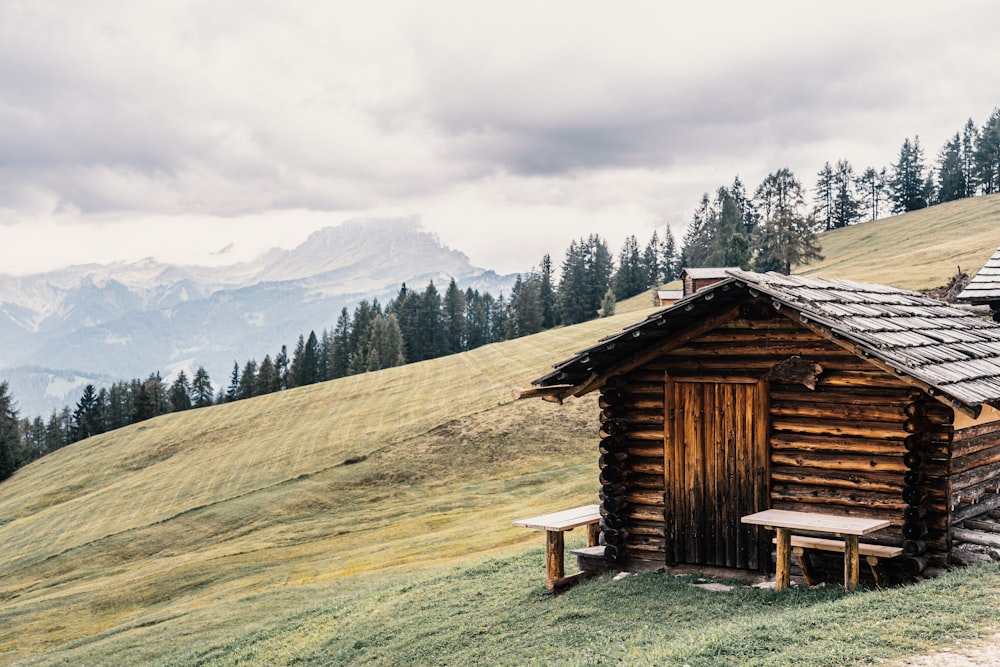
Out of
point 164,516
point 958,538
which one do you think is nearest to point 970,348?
point 958,538

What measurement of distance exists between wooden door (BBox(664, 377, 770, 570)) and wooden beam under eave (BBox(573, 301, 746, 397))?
593 mm

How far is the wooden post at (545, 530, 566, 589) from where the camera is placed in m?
14.8

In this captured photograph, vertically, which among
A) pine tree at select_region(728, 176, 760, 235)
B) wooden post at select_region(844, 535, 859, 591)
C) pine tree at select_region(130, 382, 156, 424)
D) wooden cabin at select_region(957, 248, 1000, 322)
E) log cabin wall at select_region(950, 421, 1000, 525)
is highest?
pine tree at select_region(728, 176, 760, 235)

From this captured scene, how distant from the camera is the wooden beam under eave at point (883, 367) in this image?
1067cm

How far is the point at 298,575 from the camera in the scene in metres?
29.4

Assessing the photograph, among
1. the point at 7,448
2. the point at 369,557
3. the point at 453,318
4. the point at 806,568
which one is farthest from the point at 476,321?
the point at 806,568

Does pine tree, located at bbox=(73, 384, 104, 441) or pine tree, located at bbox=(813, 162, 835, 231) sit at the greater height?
pine tree, located at bbox=(813, 162, 835, 231)

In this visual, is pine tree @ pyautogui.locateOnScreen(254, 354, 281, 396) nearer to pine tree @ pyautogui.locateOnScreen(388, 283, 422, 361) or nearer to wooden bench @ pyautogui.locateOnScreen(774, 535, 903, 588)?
pine tree @ pyautogui.locateOnScreen(388, 283, 422, 361)

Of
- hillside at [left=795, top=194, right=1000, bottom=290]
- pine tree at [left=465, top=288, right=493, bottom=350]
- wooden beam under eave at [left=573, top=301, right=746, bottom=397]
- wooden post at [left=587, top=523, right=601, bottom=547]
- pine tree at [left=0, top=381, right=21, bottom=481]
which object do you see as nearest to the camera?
wooden beam under eave at [left=573, top=301, right=746, bottom=397]

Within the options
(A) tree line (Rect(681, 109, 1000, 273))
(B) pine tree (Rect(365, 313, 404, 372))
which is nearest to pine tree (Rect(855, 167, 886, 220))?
(A) tree line (Rect(681, 109, 1000, 273))

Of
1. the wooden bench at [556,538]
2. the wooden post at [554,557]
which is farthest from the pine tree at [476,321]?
the wooden post at [554,557]

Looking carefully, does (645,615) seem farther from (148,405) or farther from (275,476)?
(148,405)

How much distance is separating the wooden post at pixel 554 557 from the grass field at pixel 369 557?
47 cm

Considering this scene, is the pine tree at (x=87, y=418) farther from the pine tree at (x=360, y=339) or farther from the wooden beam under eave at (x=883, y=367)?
the wooden beam under eave at (x=883, y=367)
